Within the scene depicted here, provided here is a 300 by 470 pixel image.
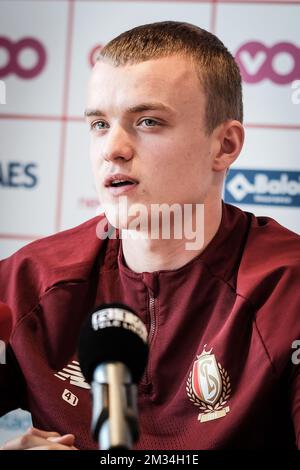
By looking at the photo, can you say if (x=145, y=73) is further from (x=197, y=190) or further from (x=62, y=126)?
(x=62, y=126)

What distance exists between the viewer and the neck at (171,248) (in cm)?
134

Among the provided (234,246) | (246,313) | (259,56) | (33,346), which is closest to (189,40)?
(234,246)

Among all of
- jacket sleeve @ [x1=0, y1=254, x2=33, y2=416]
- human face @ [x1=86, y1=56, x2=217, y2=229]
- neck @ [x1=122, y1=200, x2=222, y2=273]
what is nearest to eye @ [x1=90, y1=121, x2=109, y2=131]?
human face @ [x1=86, y1=56, x2=217, y2=229]

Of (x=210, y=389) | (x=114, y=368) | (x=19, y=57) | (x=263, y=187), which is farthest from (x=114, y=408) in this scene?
(x=19, y=57)

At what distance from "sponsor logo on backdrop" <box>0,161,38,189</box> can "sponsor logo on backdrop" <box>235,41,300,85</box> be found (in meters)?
0.70

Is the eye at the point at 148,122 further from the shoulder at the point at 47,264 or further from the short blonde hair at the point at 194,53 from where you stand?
the shoulder at the point at 47,264

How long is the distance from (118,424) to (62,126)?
1.60 metres

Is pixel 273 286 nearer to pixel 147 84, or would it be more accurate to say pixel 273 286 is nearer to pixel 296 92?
pixel 147 84

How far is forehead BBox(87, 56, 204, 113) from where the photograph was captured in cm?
123

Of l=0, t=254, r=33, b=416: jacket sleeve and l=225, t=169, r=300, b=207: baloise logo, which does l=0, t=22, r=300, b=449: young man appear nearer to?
l=0, t=254, r=33, b=416: jacket sleeve

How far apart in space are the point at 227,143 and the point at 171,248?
243 millimetres

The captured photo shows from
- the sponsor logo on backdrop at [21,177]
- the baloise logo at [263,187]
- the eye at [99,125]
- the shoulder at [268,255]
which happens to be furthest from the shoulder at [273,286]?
the sponsor logo on backdrop at [21,177]

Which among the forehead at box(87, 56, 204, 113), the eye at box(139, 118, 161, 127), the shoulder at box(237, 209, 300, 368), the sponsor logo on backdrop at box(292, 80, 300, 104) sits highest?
the forehead at box(87, 56, 204, 113)
